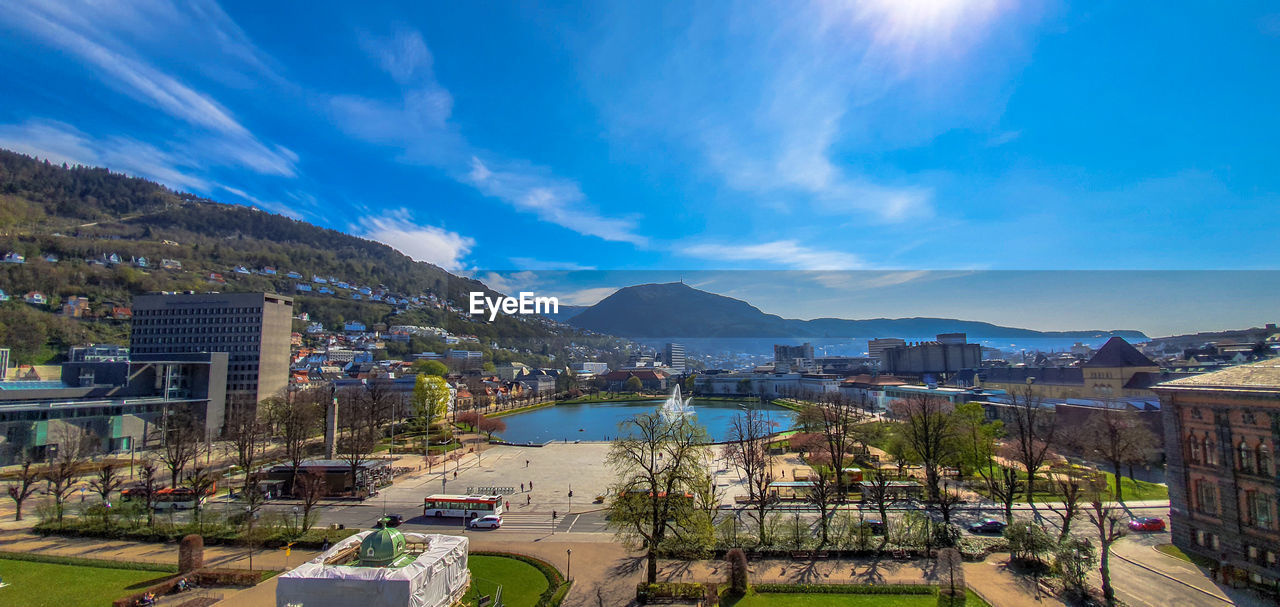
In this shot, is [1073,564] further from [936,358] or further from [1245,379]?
[936,358]

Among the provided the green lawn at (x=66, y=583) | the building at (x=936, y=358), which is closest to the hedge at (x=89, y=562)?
the green lawn at (x=66, y=583)

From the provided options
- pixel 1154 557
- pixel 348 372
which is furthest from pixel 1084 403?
pixel 348 372

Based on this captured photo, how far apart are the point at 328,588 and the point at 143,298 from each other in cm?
7278

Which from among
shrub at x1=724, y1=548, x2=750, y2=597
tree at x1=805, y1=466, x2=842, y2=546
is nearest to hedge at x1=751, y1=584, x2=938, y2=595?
shrub at x1=724, y1=548, x2=750, y2=597

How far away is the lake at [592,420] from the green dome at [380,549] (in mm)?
34296

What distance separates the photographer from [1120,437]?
30.3 meters

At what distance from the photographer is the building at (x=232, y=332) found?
5819 centimetres

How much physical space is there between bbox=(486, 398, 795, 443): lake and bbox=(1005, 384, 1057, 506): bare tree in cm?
2186

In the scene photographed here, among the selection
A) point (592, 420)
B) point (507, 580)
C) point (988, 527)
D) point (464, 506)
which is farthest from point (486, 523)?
point (592, 420)

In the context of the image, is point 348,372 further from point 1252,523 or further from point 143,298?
point 1252,523

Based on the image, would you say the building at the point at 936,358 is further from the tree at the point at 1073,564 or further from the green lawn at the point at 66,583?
the green lawn at the point at 66,583

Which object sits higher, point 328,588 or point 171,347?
point 171,347

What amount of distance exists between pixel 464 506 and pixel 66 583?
12.3m

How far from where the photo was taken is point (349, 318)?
145m
